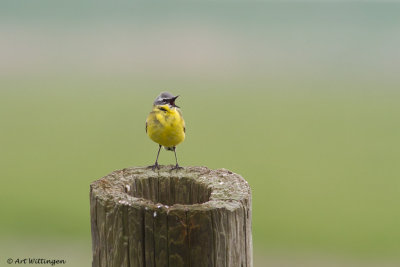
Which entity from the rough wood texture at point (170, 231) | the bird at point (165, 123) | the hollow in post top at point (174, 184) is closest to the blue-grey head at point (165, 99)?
the bird at point (165, 123)

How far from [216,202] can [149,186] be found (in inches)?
29.5

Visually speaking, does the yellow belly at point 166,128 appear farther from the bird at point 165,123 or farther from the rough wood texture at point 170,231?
the rough wood texture at point 170,231

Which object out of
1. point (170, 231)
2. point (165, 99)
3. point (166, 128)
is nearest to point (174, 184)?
point (170, 231)

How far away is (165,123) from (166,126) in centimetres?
3

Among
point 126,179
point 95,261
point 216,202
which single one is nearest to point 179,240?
point 216,202

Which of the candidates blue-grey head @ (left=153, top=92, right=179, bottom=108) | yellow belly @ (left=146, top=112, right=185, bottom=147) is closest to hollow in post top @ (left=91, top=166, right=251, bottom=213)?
yellow belly @ (left=146, top=112, right=185, bottom=147)

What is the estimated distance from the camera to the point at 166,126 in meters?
5.17

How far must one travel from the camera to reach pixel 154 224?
8.64ft

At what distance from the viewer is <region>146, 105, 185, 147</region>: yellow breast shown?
5188 mm

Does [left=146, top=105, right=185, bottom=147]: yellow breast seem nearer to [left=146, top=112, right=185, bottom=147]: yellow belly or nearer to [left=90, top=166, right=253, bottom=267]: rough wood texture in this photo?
[left=146, top=112, right=185, bottom=147]: yellow belly

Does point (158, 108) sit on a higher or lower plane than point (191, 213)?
higher

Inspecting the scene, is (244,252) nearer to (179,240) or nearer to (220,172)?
(179,240)

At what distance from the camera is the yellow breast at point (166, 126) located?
5188 millimetres

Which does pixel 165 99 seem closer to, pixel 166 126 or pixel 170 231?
pixel 166 126
